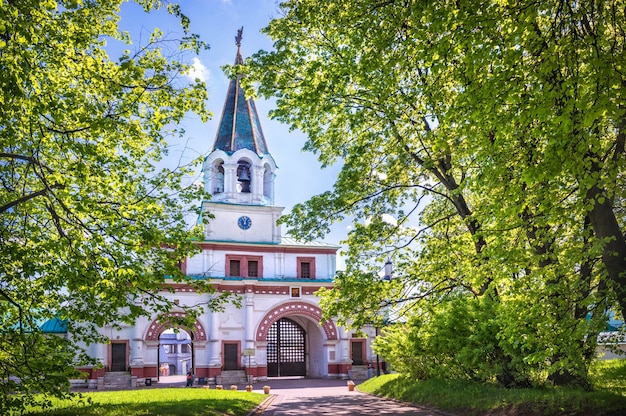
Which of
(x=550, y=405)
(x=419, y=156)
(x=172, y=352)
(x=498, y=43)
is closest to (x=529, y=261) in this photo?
(x=550, y=405)

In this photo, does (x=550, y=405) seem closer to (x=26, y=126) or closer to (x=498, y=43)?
(x=498, y=43)

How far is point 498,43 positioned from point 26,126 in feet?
24.9

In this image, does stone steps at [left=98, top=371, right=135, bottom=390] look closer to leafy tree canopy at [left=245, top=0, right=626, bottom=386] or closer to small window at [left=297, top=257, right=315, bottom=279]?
small window at [left=297, top=257, right=315, bottom=279]

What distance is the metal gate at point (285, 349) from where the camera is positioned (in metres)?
37.1

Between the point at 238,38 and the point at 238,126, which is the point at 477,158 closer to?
the point at 238,126

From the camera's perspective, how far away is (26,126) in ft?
28.9

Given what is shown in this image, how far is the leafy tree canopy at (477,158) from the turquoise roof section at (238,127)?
19.5 metres

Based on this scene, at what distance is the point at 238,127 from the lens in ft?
120

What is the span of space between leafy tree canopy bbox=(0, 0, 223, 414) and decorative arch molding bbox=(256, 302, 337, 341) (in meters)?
23.2

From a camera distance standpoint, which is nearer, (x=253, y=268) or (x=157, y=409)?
(x=157, y=409)

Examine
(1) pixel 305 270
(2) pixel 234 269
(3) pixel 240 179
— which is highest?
(3) pixel 240 179

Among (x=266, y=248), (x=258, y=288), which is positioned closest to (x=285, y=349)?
(x=258, y=288)

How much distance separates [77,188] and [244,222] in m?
24.7

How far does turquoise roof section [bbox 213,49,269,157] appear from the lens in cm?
3600
